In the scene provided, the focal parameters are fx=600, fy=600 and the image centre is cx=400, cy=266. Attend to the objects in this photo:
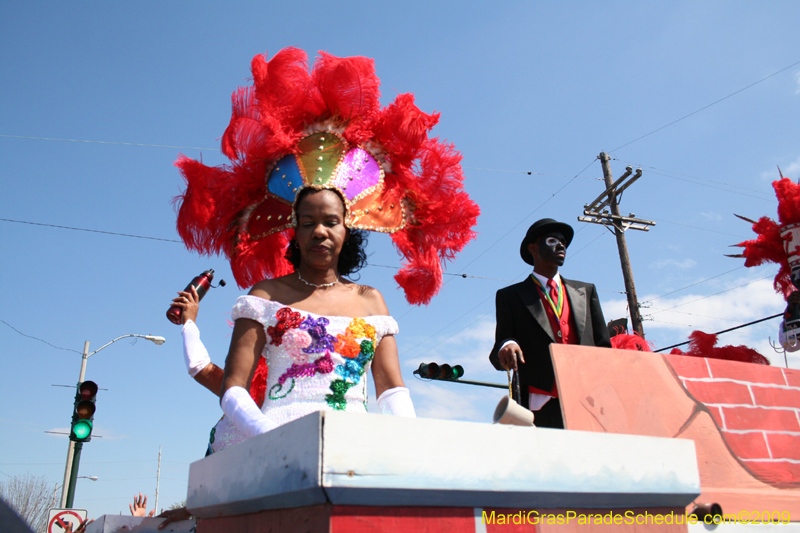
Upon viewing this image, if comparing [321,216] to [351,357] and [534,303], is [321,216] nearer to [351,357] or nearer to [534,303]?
[351,357]

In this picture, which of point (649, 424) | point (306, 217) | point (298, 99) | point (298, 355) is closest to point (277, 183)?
point (306, 217)

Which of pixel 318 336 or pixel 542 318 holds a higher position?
pixel 542 318

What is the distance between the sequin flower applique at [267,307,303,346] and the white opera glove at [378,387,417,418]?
0.49m

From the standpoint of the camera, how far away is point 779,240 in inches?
227

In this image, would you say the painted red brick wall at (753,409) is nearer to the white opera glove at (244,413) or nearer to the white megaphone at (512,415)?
the white megaphone at (512,415)

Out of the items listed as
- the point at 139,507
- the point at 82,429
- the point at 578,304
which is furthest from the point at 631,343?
the point at 82,429

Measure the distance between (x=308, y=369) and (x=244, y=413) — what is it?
375 mm

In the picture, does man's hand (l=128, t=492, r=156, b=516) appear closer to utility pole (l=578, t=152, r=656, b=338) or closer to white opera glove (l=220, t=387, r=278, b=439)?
white opera glove (l=220, t=387, r=278, b=439)

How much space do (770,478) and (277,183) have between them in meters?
2.39

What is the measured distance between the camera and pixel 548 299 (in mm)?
3527

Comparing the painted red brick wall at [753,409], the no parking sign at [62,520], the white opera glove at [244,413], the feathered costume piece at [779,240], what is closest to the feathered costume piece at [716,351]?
the feathered costume piece at [779,240]

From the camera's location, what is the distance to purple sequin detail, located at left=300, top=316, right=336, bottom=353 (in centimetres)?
237

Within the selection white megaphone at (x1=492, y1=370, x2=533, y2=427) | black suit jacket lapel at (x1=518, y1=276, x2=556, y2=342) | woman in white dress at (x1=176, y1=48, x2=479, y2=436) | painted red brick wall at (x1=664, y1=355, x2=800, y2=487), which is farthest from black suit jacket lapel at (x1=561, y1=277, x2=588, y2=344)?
white megaphone at (x1=492, y1=370, x2=533, y2=427)

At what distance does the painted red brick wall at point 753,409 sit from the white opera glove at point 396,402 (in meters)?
1.06
